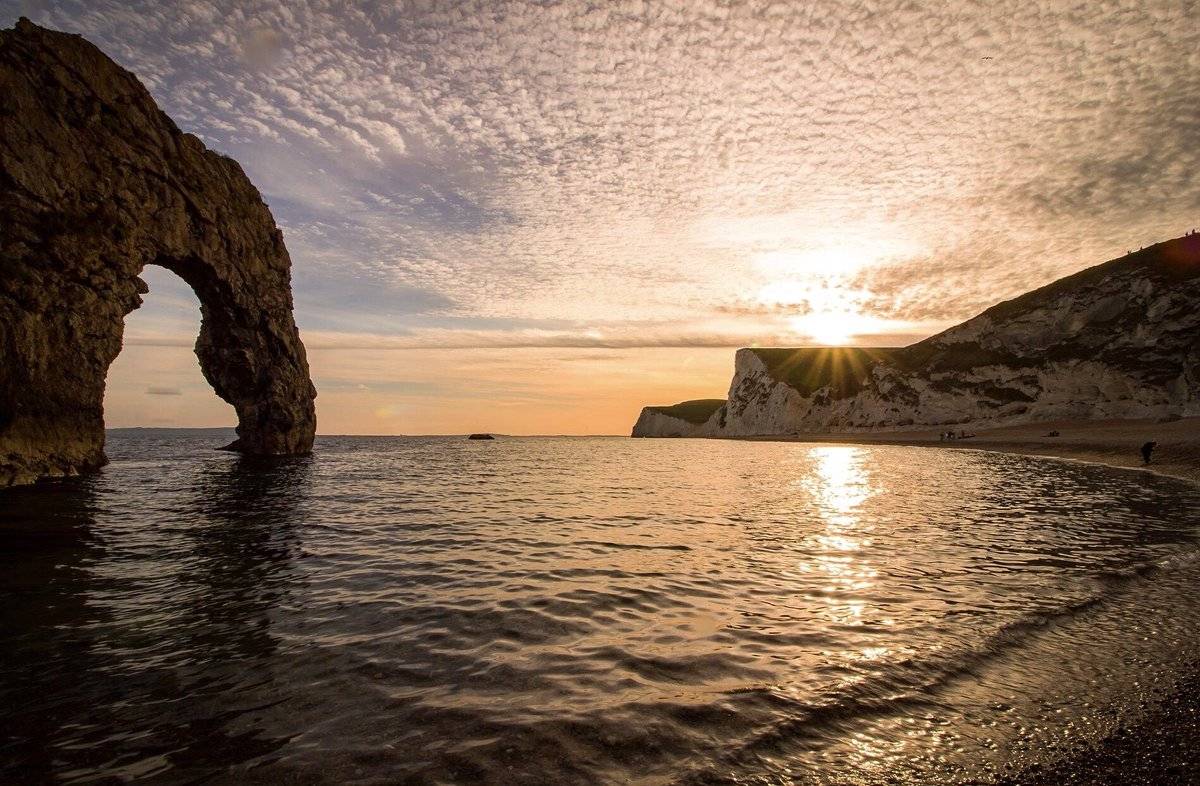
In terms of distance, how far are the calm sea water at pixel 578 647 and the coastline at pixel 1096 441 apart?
27.8m

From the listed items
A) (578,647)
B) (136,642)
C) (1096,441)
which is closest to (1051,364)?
(1096,441)

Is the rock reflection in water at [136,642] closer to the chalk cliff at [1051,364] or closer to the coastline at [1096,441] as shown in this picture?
the coastline at [1096,441]

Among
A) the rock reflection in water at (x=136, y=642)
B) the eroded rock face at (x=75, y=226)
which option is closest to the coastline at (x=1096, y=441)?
the rock reflection in water at (x=136, y=642)

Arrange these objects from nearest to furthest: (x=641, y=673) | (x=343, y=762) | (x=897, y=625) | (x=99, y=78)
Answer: (x=343, y=762)
(x=641, y=673)
(x=897, y=625)
(x=99, y=78)

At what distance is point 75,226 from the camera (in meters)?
28.5

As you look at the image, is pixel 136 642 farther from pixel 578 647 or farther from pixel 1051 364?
pixel 1051 364

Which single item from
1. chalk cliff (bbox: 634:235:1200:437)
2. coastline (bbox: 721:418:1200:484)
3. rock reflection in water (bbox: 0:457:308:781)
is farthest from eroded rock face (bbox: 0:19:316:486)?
chalk cliff (bbox: 634:235:1200:437)

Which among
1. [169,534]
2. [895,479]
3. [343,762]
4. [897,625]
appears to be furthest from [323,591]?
[895,479]

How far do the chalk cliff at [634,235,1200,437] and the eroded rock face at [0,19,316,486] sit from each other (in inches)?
4169

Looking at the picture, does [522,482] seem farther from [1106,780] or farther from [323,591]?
[1106,780]

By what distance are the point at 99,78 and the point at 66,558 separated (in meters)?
34.8

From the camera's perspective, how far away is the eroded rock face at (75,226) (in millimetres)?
25562

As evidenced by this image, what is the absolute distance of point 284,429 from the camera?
177 ft

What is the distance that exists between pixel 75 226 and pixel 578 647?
1490 inches
